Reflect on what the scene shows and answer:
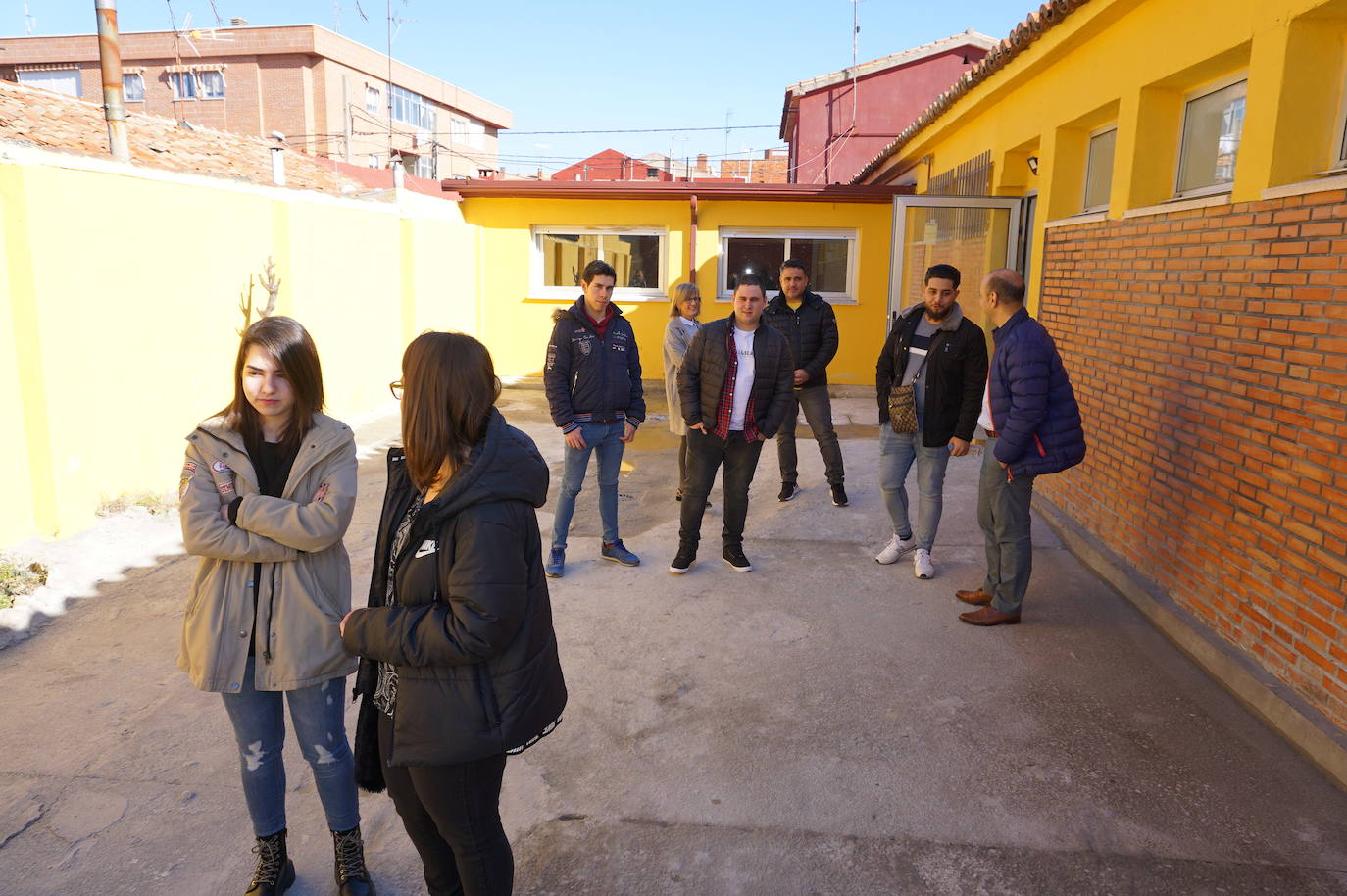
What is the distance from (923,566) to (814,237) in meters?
9.04

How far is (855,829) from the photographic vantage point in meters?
3.05

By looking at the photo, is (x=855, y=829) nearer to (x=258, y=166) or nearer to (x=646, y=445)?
(x=646, y=445)

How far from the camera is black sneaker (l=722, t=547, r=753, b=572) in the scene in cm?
566

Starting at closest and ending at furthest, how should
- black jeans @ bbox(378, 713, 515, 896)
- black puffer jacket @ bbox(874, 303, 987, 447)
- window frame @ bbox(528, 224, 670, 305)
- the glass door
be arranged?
black jeans @ bbox(378, 713, 515, 896) → black puffer jacket @ bbox(874, 303, 987, 447) → the glass door → window frame @ bbox(528, 224, 670, 305)

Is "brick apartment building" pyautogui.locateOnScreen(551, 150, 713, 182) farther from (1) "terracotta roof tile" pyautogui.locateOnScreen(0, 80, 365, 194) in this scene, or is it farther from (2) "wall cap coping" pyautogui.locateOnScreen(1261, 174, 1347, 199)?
(2) "wall cap coping" pyautogui.locateOnScreen(1261, 174, 1347, 199)

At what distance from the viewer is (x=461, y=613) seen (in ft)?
6.42

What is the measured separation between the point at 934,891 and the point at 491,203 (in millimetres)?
12801

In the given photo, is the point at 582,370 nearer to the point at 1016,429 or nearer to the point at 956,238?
the point at 1016,429

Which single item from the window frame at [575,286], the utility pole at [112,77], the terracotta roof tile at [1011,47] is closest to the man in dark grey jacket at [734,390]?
the terracotta roof tile at [1011,47]

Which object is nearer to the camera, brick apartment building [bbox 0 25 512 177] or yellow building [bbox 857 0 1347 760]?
yellow building [bbox 857 0 1347 760]

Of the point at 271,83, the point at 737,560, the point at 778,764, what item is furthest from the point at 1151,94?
→ the point at 271,83

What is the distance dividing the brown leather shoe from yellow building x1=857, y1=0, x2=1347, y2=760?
76 cm

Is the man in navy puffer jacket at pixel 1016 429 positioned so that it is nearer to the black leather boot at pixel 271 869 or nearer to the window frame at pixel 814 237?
the black leather boot at pixel 271 869

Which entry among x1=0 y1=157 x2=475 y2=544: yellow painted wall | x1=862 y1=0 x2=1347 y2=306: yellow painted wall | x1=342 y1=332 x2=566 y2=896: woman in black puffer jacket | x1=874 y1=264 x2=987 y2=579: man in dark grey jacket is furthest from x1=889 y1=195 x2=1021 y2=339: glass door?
x1=342 y1=332 x2=566 y2=896: woman in black puffer jacket
